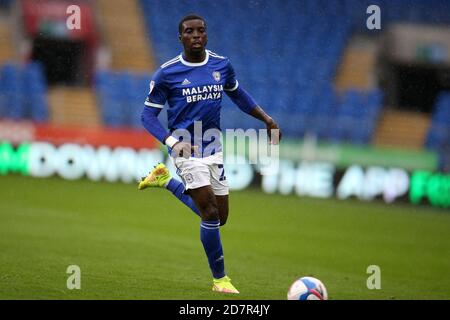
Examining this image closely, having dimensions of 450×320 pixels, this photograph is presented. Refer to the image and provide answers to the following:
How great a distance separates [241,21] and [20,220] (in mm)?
13840

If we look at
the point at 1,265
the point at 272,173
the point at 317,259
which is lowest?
the point at 272,173

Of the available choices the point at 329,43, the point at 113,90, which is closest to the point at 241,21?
the point at 329,43

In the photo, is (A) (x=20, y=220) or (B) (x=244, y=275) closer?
(B) (x=244, y=275)

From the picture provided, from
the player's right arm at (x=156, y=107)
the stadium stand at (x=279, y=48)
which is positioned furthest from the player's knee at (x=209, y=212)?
the stadium stand at (x=279, y=48)

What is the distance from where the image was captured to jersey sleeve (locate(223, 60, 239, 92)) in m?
8.58

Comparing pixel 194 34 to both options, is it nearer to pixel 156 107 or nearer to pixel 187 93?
pixel 187 93

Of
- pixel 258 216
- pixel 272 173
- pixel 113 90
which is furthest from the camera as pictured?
pixel 113 90

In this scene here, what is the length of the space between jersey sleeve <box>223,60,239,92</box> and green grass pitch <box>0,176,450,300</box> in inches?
74.6

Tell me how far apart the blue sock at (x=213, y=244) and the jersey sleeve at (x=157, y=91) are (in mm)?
1181

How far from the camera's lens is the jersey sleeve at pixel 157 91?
8.17m

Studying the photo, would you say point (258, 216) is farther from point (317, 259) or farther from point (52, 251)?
point (52, 251)

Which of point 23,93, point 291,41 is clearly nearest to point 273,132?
point 23,93

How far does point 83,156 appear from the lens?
1939 centimetres

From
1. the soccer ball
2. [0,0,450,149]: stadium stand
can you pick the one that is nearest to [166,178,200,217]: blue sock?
the soccer ball
